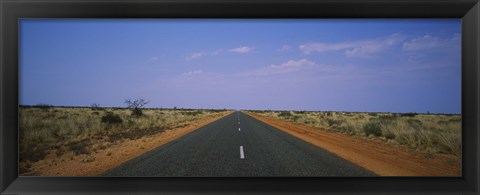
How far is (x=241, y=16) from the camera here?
3697 mm

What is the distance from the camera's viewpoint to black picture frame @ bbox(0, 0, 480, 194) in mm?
3584

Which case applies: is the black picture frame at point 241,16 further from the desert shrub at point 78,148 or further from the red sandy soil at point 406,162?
the desert shrub at point 78,148

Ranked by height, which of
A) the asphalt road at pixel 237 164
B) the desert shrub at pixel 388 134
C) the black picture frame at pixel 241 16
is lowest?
the desert shrub at pixel 388 134

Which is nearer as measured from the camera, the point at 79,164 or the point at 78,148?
the point at 79,164

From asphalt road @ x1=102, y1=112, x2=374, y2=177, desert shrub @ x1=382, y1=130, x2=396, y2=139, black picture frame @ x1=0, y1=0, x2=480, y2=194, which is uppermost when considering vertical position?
black picture frame @ x1=0, y1=0, x2=480, y2=194

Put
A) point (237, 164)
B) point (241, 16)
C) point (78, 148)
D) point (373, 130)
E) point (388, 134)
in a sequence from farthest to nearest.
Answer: point (373, 130) → point (388, 134) → point (78, 148) → point (237, 164) → point (241, 16)

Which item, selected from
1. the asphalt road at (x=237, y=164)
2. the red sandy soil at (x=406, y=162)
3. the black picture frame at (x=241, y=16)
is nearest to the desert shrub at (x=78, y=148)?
the asphalt road at (x=237, y=164)

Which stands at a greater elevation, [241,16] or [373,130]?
[241,16]

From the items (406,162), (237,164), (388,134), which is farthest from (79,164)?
(388,134)

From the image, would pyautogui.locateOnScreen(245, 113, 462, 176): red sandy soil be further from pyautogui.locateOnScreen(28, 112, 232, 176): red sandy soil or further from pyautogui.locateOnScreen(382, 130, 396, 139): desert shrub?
pyautogui.locateOnScreen(28, 112, 232, 176): red sandy soil

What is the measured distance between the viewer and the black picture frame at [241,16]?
358cm

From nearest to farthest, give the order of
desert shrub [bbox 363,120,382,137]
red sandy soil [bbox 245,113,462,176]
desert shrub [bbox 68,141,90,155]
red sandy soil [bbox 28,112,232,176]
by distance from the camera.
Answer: red sandy soil [bbox 245,113,462,176] → red sandy soil [bbox 28,112,232,176] → desert shrub [bbox 68,141,90,155] → desert shrub [bbox 363,120,382,137]

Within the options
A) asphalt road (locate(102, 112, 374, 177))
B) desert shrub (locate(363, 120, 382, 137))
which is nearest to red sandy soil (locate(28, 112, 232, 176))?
asphalt road (locate(102, 112, 374, 177))

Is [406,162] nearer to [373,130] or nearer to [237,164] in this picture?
[237,164]
